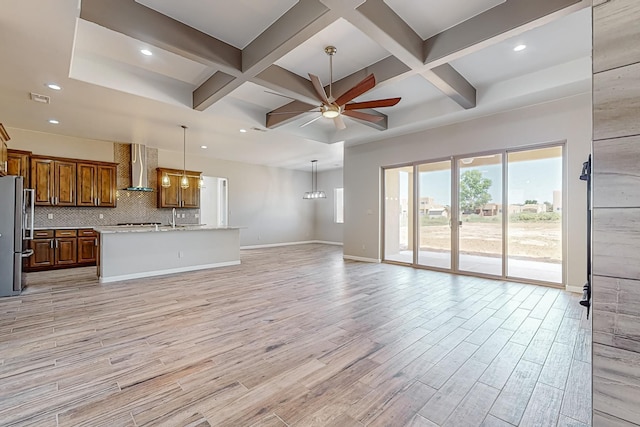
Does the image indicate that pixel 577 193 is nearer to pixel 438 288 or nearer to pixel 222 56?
pixel 438 288

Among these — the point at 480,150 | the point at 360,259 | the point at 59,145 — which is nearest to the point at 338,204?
the point at 360,259

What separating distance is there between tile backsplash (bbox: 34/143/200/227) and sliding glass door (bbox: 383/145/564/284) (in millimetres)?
6439

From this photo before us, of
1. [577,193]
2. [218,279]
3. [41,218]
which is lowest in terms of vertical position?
[218,279]

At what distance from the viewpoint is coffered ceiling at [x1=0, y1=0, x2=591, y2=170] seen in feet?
9.24

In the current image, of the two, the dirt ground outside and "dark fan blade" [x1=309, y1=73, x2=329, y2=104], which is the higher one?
"dark fan blade" [x1=309, y1=73, x2=329, y2=104]

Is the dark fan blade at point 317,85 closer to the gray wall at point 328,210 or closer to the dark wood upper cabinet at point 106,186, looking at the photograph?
the dark wood upper cabinet at point 106,186

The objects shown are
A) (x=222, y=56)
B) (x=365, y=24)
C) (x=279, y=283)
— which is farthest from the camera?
(x=279, y=283)

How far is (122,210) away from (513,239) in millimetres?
8865

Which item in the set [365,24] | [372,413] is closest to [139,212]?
[365,24]

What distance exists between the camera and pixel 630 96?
1106mm

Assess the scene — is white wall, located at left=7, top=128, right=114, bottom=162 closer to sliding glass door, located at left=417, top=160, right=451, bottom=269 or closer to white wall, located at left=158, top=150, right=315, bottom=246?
white wall, located at left=158, top=150, right=315, bottom=246

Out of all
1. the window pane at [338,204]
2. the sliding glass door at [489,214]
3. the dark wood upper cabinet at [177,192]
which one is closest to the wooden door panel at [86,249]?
the dark wood upper cabinet at [177,192]

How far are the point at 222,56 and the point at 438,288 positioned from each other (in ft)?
14.9

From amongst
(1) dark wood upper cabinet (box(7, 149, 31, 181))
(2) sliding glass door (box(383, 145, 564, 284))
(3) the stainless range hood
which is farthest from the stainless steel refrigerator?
(2) sliding glass door (box(383, 145, 564, 284))
